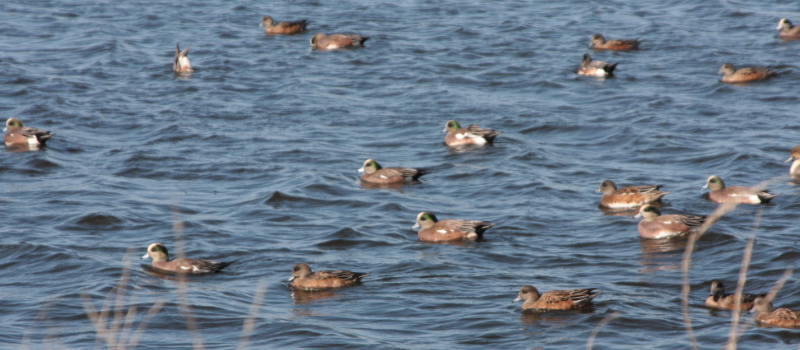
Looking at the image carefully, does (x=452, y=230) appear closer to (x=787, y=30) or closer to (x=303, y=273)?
(x=303, y=273)

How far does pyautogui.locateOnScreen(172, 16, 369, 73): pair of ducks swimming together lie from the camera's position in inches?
843

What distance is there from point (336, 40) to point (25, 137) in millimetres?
9982

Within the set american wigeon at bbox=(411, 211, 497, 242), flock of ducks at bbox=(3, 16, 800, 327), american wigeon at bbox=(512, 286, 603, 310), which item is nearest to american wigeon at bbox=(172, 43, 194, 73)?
flock of ducks at bbox=(3, 16, 800, 327)

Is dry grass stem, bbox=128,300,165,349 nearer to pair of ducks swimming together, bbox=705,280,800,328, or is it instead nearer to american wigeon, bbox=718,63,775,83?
pair of ducks swimming together, bbox=705,280,800,328

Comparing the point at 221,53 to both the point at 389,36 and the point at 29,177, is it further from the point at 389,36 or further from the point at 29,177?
the point at 29,177

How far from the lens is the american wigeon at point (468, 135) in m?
16.2

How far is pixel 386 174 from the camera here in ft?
47.3

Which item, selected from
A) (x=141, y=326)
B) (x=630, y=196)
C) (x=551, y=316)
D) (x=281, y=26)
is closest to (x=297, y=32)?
(x=281, y=26)

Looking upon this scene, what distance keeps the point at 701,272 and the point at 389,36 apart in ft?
53.2

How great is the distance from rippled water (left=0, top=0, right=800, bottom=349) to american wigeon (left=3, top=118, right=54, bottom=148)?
248mm

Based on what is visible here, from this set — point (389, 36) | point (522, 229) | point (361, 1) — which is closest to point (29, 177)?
point (522, 229)

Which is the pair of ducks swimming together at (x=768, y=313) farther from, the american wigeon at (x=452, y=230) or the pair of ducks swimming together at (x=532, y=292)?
the american wigeon at (x=452, y=230)

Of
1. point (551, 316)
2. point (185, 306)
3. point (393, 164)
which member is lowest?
point (393, 164)

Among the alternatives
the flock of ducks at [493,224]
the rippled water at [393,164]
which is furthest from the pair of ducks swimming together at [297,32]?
the flock of ducks at [493,224]
